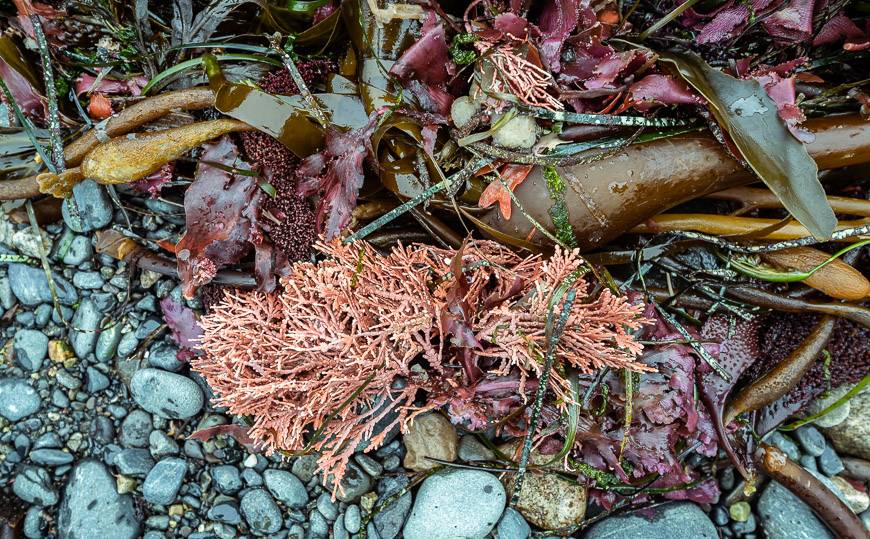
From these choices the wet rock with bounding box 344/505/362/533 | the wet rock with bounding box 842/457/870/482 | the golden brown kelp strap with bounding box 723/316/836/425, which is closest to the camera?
the golden brown kelp strap with bounding box 723/316/836/425

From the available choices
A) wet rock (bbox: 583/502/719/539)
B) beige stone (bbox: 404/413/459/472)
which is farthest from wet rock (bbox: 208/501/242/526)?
wet rock (bbox: 583/502/719/539)

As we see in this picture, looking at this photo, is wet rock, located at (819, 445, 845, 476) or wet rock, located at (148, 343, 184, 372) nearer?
wet rock, located at (148, 343, 184, 372)

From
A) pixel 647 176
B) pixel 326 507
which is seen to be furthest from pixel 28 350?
pixel 647 176

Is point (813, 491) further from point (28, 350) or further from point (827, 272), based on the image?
point (28, 350)

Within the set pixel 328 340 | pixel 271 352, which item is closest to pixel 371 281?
pixel 328 340

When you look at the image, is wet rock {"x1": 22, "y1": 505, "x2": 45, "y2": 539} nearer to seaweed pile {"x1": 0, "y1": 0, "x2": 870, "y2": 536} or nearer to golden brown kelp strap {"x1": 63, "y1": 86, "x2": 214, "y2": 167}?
seaweed pile {"x1": 0, "y1": 0, "x2": 870, "y2": 536}

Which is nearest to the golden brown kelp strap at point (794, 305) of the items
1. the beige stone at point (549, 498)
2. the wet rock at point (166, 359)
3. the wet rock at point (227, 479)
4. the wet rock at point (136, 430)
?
the beige stone at point (549, 498)

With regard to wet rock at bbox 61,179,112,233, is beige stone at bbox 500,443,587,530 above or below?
below

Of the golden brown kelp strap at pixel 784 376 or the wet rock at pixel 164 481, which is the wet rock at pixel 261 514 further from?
the golden brown kelp strap at pixel 784 376
